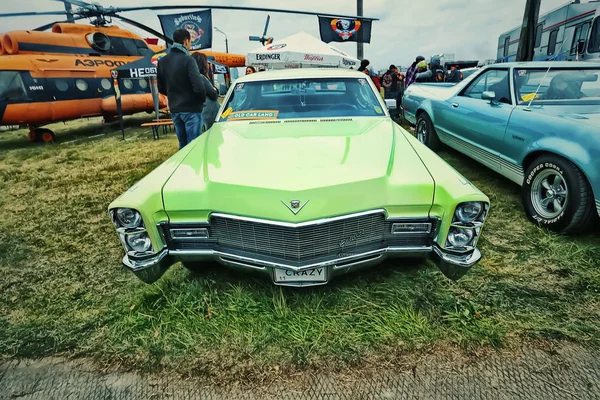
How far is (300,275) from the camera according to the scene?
1.98 m

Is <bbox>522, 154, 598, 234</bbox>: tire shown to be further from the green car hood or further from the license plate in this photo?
the license plate

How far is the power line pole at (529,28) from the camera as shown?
975 cm

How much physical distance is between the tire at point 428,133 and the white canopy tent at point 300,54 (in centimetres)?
558

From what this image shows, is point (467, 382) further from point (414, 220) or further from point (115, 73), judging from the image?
point (115, 73)

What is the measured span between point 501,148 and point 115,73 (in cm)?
860

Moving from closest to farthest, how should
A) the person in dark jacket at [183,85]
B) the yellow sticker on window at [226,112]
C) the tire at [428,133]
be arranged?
the yellow sticker on window at [226,112] < the person in dark jacket at [183,85] < the tire at [428,133]

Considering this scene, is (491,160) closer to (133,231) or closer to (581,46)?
(133,231)

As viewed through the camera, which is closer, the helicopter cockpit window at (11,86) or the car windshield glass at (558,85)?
the car windshield glass at (558,85)

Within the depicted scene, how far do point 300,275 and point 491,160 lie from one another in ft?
9.64

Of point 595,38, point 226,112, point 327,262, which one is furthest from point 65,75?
point 595,38

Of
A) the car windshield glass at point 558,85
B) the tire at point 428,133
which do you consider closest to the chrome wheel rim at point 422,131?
the tire at point 428,133

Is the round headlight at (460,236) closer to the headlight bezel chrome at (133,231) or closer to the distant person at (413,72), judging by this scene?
the headlight bezel chrome at (133,231)

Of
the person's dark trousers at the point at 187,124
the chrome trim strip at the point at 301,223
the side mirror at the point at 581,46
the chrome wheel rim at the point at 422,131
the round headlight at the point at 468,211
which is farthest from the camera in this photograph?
the side mirror at the point at 581,46

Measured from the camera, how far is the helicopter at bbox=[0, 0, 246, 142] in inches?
339
